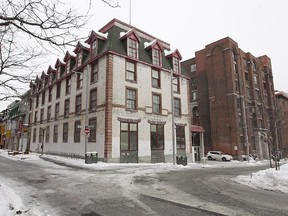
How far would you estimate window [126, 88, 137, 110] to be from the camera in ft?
72.9

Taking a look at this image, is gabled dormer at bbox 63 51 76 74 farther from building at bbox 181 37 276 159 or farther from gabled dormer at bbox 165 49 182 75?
building at bbox 181 37 276 159

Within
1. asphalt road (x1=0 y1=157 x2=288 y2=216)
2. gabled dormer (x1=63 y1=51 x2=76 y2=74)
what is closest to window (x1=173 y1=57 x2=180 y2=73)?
gabled dormer (x1=63 y1=51 x2=76 y2=74)

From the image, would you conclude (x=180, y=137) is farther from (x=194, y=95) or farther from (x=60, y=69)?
(x=194, y=95)

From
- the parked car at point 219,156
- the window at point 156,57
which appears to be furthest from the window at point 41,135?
the parked car at point 219,156

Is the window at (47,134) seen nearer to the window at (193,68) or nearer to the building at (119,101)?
the building at (119,101)

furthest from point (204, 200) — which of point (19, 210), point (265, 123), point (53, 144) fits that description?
point (265, 123)

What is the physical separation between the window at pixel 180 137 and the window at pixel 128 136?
21.5ft

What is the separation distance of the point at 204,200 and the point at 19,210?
546 centimetres

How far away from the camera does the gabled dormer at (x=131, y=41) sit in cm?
2315

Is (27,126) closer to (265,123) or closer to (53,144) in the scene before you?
(53,144)

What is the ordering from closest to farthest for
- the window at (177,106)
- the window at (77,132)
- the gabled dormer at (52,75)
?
the window at (77,132) → the window at (177,106) → the gabled dormer at (52,75)

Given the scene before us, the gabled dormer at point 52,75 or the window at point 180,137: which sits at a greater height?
the gabled dormer at point 52,75

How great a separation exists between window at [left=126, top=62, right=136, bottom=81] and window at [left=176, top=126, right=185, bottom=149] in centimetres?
851

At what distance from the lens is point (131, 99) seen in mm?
22531
